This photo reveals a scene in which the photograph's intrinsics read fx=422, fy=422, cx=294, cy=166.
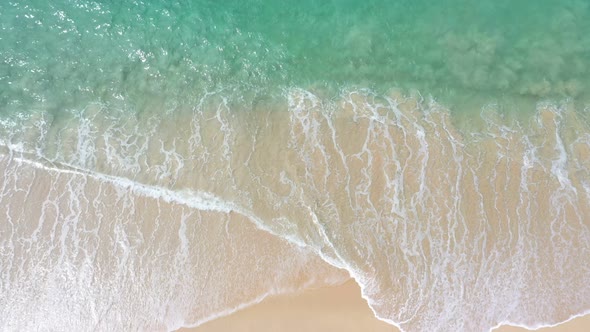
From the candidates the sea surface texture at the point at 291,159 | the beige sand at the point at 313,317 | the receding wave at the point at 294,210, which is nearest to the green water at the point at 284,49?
the sea surface texture at the point at 291,159

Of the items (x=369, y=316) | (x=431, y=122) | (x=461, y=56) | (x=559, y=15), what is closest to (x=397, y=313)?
(x=369, y=316)

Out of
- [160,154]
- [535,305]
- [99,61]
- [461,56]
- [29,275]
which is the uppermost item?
[461,56]

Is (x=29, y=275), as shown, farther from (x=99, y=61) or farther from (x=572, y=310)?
(x=572, y=310)

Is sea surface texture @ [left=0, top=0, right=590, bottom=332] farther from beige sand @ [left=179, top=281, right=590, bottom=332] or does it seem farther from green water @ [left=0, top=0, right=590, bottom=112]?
beige sand @ [left=179, top=281, right=590, bottom=332]

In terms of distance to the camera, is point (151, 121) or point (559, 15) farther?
point (559, 15)

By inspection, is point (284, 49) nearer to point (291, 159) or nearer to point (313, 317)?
point (291, 159)

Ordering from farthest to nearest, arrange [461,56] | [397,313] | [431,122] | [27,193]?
[461,56] < [431,122] < [27,193] < [397,313]
